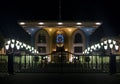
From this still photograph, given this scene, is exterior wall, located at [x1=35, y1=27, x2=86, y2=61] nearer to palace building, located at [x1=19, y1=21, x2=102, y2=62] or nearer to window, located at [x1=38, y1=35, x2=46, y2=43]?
palace building, located at [x1=19, y1=21, x2=102, y2=62]

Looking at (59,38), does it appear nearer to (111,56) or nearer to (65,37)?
(65,37)

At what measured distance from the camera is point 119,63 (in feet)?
62.7

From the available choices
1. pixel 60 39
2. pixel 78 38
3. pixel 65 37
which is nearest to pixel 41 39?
pixel 60 39

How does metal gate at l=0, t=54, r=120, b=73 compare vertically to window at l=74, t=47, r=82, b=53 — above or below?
below

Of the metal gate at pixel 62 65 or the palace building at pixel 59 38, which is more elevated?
the palace building at pixel 59 38

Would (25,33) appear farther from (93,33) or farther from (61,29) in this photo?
(93,33)

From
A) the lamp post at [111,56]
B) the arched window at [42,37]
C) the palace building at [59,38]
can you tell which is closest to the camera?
the lamp post at [111,56]

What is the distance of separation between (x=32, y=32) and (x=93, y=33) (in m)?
10.7

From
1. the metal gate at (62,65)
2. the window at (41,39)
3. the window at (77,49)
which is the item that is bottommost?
the metal gate at (62,65)

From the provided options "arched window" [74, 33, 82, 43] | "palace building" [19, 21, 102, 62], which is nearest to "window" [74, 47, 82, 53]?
"palace building" [19, 21, 102, 62]

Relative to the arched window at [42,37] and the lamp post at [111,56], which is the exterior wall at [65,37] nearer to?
the arched window at [42,37]

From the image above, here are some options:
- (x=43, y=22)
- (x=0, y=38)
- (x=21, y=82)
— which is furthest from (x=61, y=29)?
(x=21, y=82)

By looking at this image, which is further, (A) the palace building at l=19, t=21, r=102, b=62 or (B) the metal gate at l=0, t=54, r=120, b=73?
(A) the palace building at l=19, t=21, r=102, b=62

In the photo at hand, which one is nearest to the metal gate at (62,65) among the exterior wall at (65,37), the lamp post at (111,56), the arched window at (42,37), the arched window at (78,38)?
the lamp post at (111,56)
